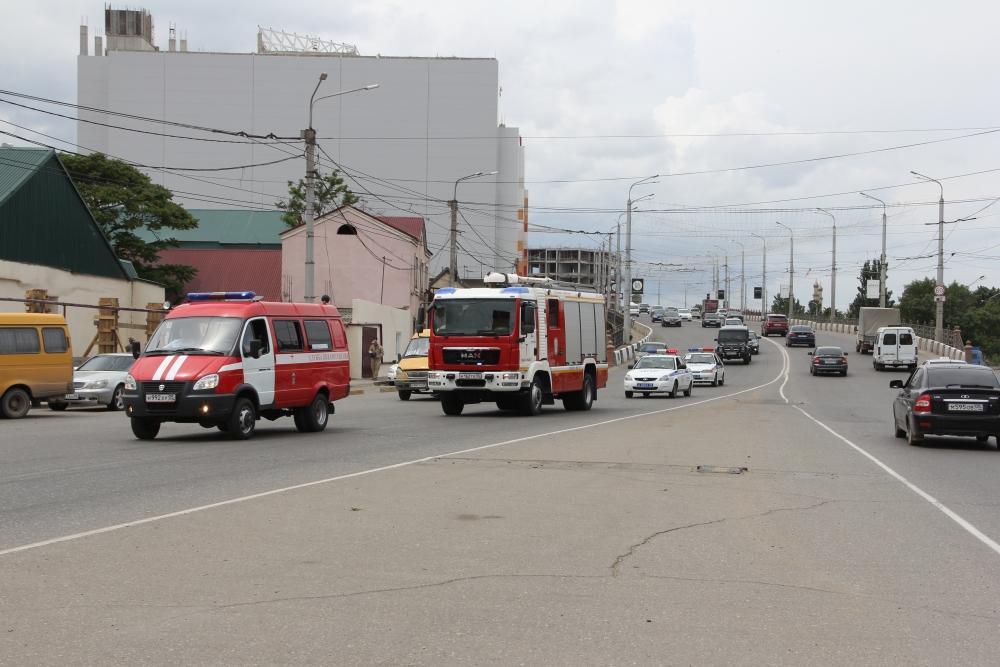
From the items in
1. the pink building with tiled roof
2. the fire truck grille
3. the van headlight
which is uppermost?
the pink building with tiled roof

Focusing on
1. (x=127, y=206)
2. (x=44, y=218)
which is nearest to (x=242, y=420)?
(x=44, y=218)

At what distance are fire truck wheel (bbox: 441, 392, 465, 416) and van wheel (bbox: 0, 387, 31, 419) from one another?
30.7 ft

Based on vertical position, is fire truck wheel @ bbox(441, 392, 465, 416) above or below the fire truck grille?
below

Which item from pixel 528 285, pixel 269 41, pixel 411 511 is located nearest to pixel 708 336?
pixel 269 41

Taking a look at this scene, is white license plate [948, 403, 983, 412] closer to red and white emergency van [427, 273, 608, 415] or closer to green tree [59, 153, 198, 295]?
red and white emergency van [427, 273, 608, 415]

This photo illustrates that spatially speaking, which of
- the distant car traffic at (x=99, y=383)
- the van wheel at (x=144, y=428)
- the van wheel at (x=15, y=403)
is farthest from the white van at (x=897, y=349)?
the van wheel at (x=144, y=428)

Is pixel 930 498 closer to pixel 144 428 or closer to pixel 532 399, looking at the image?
pixel 144 428

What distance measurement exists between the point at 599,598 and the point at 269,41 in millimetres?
118661

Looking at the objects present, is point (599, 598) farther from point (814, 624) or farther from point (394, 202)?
point (394, 202)

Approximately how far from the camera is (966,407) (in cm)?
1903

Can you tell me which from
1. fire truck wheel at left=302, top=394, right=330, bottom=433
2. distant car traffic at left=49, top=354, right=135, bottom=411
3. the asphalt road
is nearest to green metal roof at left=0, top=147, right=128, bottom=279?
distant car traffic at left=49, top=354, right=135, bottom=411

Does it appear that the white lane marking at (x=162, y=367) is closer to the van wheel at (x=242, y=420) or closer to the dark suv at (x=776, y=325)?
the van wheel at (x=242, y=420)

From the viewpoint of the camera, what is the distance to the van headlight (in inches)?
701

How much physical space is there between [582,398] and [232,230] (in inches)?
2441
